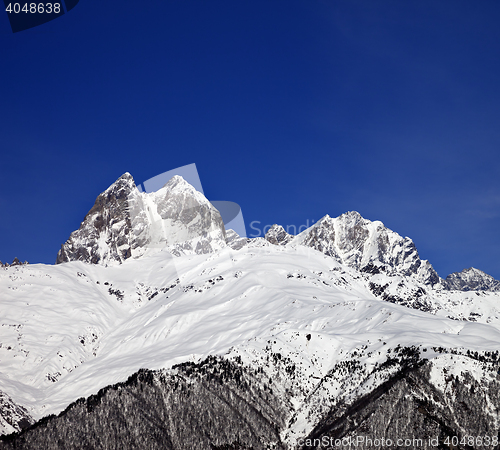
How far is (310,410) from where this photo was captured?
199250 mm

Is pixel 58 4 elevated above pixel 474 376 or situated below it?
above

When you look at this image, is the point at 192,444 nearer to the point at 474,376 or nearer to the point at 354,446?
the point at 354,446

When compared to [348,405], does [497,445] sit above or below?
below

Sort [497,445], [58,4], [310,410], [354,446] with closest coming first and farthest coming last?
[58,4]
[497,445]
[354,446]
[310,410]

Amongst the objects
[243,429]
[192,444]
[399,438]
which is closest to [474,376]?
[399,438]

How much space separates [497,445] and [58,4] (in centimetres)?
15121

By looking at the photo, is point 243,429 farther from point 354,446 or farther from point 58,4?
point 58,4

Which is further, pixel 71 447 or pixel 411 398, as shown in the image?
pixel 71 447

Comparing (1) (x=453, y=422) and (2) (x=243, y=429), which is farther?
(2) (x=243, y=429)

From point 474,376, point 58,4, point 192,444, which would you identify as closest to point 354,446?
point 474,376

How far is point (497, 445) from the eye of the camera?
156 meters

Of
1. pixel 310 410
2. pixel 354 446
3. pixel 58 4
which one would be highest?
pixel 58 4

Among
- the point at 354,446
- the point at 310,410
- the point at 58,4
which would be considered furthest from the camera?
the point at 310,410

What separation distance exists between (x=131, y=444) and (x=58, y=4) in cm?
15589
